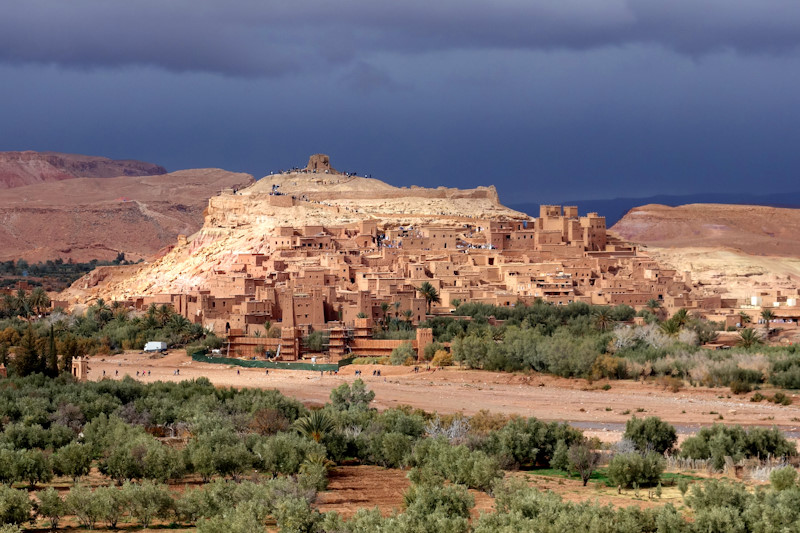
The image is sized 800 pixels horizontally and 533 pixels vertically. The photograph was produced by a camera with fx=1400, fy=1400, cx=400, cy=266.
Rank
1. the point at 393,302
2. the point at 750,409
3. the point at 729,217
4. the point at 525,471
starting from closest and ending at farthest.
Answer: the point at 525,471 < the point at 750,409 < the point at 393,302 < the point at 729,217

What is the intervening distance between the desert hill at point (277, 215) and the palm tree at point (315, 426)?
2999 centimetres

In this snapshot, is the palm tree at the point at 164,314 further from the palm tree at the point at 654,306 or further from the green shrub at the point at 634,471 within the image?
the green shrub at the point at 634,471

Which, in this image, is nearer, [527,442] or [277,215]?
[527,442]

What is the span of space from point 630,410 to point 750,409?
3.38 metres

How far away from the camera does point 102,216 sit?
139000mm

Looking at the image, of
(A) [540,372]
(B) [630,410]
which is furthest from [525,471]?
(A) [540,372]

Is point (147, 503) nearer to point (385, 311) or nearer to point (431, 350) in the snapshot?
point (431, 350)

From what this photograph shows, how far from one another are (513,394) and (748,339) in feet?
34.6

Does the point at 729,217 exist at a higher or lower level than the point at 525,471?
higher

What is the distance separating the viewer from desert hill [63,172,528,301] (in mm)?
66875

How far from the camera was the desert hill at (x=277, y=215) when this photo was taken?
66.9 meters

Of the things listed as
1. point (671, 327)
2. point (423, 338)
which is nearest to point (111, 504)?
point (423, 338)

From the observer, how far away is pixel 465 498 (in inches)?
928

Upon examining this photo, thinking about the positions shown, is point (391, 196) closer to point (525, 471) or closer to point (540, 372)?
point (540, 372)
